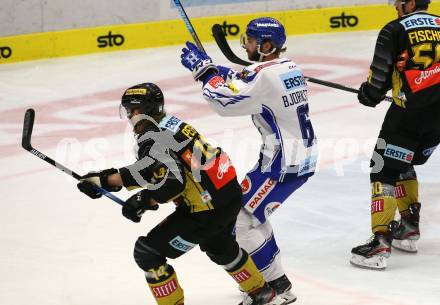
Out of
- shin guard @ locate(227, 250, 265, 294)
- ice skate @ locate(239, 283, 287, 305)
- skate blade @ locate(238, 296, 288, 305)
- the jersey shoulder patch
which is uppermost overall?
the jersey shoulder patch

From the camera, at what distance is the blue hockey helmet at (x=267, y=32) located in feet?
16.9

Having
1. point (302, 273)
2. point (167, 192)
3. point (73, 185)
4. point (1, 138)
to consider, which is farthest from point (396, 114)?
point (1, 138)

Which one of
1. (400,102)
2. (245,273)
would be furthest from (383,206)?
(245,273)

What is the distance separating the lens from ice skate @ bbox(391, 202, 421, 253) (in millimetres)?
6070

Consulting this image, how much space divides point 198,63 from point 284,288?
1.15m

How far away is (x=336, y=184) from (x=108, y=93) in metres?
3.16

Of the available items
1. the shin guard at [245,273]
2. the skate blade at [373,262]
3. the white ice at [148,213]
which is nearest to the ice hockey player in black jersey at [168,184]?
the shin guard at [245,273]

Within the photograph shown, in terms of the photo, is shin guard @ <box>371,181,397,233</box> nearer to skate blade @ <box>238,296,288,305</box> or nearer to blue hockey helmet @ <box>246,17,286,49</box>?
skate blade @ <box>238,296,288,305</box>

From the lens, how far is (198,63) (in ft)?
17.1

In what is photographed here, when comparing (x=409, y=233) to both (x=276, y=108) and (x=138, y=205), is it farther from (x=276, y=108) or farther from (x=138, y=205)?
(x=138, y=205)

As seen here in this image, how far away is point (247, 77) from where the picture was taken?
5.10 m

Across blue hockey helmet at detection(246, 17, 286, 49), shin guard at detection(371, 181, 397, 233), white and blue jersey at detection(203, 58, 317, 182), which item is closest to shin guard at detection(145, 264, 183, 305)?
white and blue jersey at detection(203, 58, 317, 182)

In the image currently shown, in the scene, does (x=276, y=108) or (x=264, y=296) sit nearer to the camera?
(x=264, y=296)

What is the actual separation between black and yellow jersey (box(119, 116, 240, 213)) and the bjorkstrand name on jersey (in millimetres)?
524
